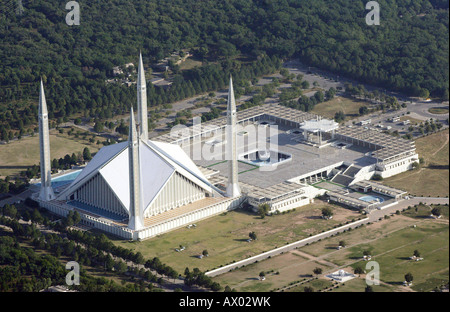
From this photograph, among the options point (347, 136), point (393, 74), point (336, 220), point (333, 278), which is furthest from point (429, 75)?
point (333, 278)

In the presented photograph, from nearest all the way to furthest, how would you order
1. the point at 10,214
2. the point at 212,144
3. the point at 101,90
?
the point at 10,214, the point at 212,144, the point at 101,90

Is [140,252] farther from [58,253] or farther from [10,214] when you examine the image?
[10,214]

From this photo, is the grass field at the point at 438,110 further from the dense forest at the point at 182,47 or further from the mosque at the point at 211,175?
the mosque at the point at 211,175

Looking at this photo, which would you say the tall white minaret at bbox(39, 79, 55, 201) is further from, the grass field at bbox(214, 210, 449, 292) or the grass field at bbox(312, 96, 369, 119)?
the grass field at bbox(312, 96, 369, 119)

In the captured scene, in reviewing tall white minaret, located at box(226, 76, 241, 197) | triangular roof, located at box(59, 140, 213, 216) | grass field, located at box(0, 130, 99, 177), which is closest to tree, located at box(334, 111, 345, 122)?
grass field, located at box(0, 130, 99, 177)

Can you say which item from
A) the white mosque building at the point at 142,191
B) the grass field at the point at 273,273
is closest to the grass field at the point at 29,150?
the white mosque building at the point at 142,191
